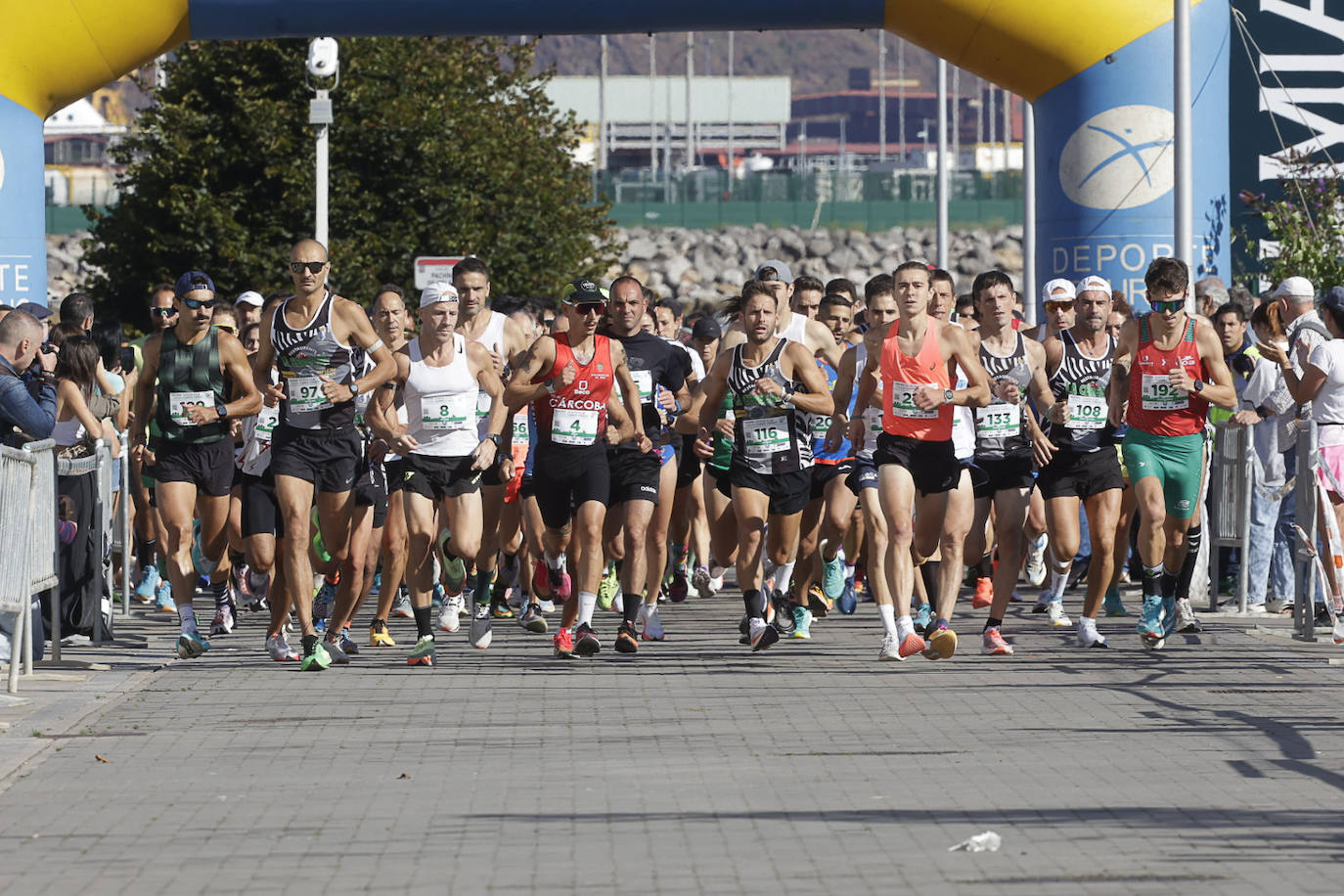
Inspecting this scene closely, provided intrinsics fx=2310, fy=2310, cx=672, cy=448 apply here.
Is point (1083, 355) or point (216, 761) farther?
point (1083, 355)

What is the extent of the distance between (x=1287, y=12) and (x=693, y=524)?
813 centimetres

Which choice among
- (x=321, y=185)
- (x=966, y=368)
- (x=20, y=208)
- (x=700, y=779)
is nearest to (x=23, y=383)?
(x=966, y=368)

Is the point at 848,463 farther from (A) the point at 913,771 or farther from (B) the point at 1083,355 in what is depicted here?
(A) the point at 913,771

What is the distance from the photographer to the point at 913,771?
7969 millimetres

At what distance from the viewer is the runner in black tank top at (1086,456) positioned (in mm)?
12469

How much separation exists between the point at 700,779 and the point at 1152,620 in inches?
186

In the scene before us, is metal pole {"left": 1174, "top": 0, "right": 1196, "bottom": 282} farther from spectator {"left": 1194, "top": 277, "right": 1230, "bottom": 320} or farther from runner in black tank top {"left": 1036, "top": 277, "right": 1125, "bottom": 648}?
runner in black tank top {"left": 1036, "top": 277, "right": 1125, "bottom": 648}

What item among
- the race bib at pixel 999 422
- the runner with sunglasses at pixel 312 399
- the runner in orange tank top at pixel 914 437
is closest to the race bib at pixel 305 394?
the runner with sunglasses at pixel 312 399

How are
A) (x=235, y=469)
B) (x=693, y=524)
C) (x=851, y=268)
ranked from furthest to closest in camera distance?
(x=851, y=268)
(x=693, y=524)
(x=235, y=469)

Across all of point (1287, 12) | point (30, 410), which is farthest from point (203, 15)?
point (1287, 12)

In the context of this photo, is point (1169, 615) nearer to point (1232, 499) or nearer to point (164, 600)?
point (1232, 499)

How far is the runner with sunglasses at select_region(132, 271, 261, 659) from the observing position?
11945 millimetres

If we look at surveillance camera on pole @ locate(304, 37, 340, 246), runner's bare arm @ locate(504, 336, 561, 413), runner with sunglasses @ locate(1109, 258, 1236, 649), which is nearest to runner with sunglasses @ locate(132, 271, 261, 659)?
runner's bare arm @ locate(504, 336, 561, 413)

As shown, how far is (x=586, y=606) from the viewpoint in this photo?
11.8 metres
